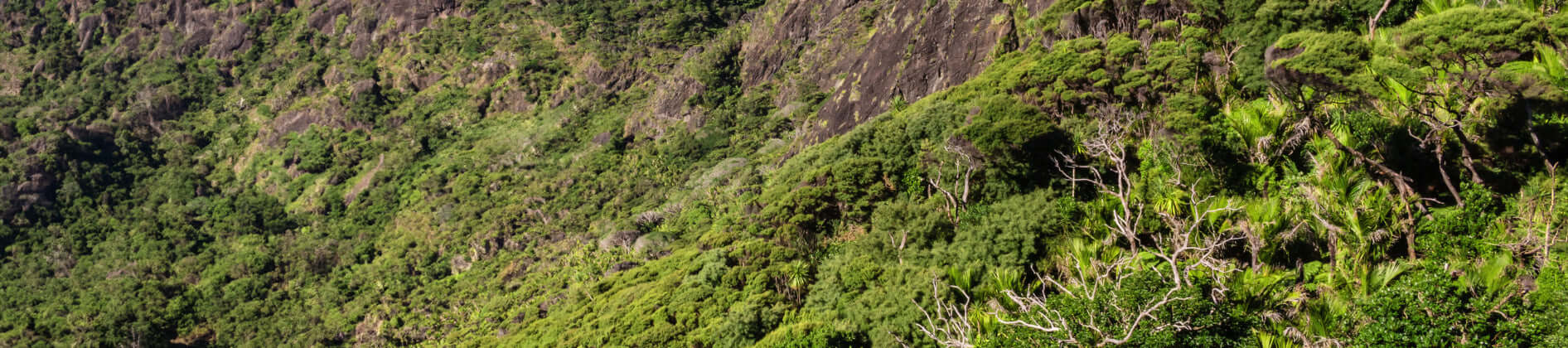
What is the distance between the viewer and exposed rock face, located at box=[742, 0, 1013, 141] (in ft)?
183

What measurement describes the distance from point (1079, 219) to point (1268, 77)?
6.13m

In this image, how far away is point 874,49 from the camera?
2906 inches

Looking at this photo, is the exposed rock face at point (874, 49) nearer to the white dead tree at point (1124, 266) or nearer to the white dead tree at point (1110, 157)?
the white dead tree at point (1110, 157)

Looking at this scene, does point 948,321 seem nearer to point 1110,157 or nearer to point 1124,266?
point 1124,266

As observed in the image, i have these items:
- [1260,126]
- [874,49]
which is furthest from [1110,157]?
[874,49]

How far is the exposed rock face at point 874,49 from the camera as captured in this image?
183 feet

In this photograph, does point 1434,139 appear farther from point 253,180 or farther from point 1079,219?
point 253,180

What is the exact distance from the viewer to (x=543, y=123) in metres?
107

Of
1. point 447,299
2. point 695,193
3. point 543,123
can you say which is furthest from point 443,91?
point 695,193

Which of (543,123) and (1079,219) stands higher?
(1079,219)

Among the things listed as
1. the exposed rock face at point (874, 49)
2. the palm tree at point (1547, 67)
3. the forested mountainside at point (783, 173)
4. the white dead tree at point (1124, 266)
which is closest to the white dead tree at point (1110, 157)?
the white dead tree at point (1124, 266)

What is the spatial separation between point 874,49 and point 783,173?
26.1m

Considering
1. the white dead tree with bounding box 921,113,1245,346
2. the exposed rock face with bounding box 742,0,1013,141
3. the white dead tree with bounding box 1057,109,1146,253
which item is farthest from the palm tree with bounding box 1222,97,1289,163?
the exposed rock face with bounding box 742,0,1013,141

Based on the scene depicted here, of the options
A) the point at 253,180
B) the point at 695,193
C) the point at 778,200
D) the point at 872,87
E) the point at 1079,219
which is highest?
the point at 1079,219
